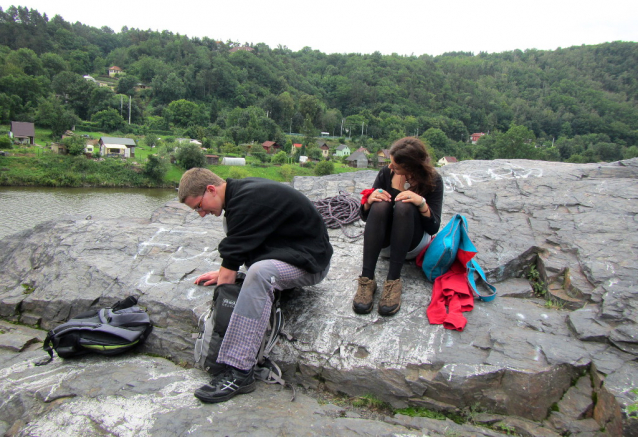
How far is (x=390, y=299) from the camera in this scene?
3691 millimetres

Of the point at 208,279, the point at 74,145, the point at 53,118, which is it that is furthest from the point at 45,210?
the point at 53,118

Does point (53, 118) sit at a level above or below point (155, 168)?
above

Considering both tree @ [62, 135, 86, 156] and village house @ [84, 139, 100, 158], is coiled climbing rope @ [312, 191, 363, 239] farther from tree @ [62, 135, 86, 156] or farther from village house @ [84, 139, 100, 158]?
village house @ [84, 139, 100, 158]

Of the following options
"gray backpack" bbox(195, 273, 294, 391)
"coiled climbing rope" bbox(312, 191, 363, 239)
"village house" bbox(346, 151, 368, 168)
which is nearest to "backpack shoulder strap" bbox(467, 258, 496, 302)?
"gray backpack" bbox(195, 273, 294, 391)

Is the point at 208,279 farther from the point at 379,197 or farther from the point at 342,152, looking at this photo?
the point at 342,152

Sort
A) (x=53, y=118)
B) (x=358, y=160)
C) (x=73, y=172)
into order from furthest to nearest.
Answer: (x=358, y=160)
(x=53, y=118)
(x=73, y=172)

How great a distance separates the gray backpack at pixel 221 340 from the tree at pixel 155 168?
39.0 m

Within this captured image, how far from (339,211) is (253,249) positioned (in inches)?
147

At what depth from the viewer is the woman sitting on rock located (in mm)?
3658

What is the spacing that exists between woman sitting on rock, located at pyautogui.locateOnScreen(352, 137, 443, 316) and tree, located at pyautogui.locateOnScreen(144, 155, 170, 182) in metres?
39.0

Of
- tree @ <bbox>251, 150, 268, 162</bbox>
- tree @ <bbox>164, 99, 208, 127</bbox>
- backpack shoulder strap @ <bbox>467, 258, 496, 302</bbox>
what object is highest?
tree @ <bbox>164, 99, 208, 127</bbox>

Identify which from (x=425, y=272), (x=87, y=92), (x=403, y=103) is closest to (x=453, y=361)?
(x=425, y=272)

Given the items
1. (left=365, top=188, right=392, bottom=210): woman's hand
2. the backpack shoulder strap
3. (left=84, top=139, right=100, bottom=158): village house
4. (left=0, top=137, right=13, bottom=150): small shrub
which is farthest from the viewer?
(left=84, top=139, right=100, bottom=158): village house

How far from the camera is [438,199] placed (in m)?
3.96
